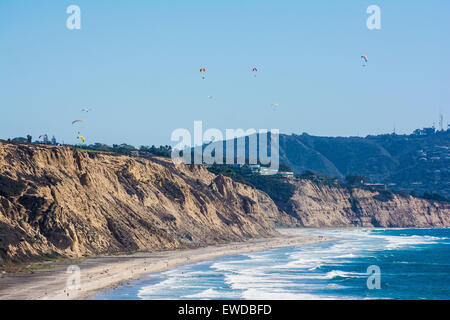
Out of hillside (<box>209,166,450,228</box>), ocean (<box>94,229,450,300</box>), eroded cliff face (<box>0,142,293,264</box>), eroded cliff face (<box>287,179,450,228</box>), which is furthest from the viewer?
eroded cliff face (<box>287,179,450,228</box>)

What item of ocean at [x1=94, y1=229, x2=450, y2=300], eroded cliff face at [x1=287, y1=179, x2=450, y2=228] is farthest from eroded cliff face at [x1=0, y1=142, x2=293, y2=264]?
eroded cliff face at [x1=287, y1=179, x2=450, y2=228]

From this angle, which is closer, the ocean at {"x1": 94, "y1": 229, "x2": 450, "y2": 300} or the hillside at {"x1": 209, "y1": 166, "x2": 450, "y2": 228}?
the ocean at {"x1": 94, "y1": 229, "x2": 450, "y2": 300}

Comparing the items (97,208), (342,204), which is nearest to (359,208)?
(342,204)

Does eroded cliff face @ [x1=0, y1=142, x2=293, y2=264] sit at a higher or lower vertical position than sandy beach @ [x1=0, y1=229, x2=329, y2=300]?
higher

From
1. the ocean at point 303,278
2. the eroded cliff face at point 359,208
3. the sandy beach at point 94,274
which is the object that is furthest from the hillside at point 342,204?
the sandy beach at point 94,274

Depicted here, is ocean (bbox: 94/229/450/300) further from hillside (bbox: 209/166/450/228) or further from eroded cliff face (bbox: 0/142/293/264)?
hillside (bbox: 209/166/450/228)
